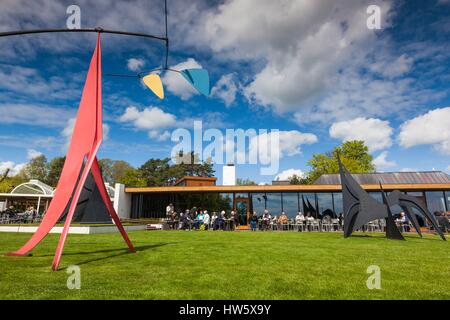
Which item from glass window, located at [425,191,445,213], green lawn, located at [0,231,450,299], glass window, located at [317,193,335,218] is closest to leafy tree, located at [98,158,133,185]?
glass window, located at [317,193,335,218]

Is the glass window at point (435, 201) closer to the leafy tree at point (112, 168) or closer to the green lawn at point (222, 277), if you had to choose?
the green lawn at point (222, 277)

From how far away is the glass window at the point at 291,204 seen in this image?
22.2m

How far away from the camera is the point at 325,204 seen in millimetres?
21984

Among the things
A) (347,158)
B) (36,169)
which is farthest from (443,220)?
(36,169)

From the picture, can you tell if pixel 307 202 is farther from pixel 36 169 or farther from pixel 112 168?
pixel 36 169

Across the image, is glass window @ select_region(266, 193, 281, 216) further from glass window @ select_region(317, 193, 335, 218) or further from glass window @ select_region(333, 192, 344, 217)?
glass window @ select_region(333, 192, 344, 217)

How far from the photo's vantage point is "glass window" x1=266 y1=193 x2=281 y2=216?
22.2 m

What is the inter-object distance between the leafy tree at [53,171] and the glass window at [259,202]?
53179mm

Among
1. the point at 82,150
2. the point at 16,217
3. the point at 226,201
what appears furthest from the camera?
the point at 226,201

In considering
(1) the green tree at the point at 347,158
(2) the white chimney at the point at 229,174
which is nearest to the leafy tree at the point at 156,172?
(1) the green tree at the point at 347,158

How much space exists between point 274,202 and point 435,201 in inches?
482

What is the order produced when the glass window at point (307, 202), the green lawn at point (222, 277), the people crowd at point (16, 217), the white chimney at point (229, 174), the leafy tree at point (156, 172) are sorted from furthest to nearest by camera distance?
the leafy tree at point (156, 172)
the white chimney at point (229, 174)
the glass window at point (307, 202)
the people crowd at point (16, 217)
the green lawn at point (222, 277)

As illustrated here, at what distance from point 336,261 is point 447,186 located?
2002 cm
